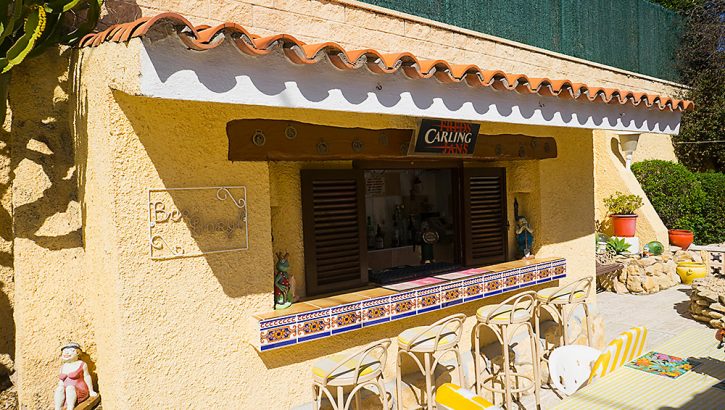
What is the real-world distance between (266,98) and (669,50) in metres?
17.6

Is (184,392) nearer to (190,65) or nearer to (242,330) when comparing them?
(242,330)

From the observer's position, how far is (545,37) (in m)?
10.8

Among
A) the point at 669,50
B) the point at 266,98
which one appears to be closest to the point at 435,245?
the point at 266,98

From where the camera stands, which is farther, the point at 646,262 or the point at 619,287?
the point at 646,262

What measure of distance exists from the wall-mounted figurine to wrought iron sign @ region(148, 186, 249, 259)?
433 centimetres

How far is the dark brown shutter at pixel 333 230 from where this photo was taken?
5242mm

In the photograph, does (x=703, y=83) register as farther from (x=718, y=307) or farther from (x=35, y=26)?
(x=35, y=26)

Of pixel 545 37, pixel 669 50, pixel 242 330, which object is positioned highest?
pixel 669 50

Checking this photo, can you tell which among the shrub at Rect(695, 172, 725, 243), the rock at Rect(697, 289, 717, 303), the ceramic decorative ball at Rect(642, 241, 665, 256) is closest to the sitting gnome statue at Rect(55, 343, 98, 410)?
the rock at Rect(697, 289, 717, 303)

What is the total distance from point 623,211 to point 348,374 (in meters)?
10.4

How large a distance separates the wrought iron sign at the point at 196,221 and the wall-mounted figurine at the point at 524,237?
4332 mm

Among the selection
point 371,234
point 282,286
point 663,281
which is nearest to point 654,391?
point 282,286

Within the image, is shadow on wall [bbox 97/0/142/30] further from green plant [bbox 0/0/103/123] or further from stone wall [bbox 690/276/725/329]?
stone wall [bbox 690/276/725/329]

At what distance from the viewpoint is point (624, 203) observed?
12.1 meters
